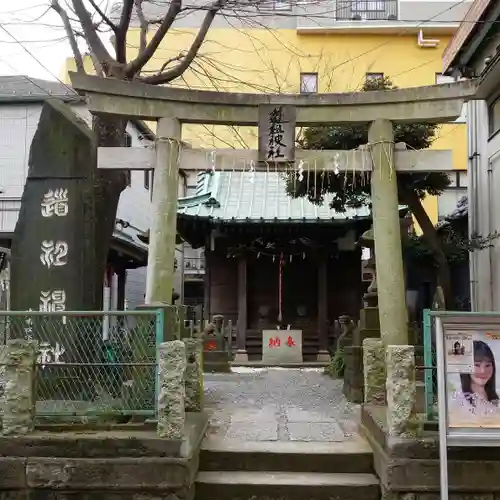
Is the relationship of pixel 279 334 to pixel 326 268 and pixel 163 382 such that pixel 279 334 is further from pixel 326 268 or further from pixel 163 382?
pixel 163 382

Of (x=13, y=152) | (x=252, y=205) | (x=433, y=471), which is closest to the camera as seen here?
(x=433, y=471)

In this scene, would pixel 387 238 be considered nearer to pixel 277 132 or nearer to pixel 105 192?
pixel 277 132

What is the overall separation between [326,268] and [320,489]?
12852 mm

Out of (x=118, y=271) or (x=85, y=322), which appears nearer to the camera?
(x=85, y=322)

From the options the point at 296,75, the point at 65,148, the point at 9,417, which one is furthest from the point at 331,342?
the point at 9,417

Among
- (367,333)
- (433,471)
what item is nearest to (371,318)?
(367,333)

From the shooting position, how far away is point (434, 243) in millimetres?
11625

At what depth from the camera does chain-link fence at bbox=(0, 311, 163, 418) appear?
5.87 m

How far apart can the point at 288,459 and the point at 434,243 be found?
22.8 feet

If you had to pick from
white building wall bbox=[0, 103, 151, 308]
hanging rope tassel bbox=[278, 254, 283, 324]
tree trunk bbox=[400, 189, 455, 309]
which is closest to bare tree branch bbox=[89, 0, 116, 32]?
white building wall bbox=[0, 103, 151, 308]

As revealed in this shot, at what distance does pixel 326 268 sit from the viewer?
1827cm

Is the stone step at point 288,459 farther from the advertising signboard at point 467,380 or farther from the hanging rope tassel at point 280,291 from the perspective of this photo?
the hanging rope tassel at point 280,291

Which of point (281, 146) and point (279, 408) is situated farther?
point (279, 408)

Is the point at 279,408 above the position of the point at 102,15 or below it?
below
